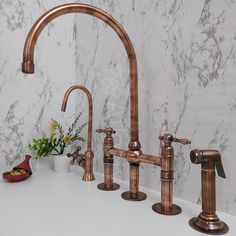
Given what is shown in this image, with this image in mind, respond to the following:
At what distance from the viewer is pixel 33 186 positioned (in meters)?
0.92

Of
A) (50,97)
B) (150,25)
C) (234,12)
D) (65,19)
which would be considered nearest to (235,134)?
(234,12)

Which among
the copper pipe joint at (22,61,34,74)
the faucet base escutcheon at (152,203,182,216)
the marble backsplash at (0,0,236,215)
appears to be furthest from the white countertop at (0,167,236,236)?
the copper pipe joint at (22,61,34,74)

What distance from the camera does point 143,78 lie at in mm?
911

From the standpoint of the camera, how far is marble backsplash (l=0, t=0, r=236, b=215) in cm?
72

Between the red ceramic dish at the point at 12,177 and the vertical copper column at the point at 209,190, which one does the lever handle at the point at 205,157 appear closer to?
the vertical copper column at the point at 209,190

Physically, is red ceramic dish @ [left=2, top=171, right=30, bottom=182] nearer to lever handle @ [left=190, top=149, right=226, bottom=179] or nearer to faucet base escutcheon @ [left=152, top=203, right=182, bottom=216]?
faucet base escutcheon @ [left=152, top=203, right=182, bottom=216]

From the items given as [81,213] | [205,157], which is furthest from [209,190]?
[81,213]

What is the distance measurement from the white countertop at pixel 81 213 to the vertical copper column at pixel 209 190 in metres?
0.03

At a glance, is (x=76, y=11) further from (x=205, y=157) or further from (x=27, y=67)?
(x=205, y=157)

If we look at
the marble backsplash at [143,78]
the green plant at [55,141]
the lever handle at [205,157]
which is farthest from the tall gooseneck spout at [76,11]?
the green plant at [55,141]

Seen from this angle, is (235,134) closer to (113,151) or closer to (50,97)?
(113,151)

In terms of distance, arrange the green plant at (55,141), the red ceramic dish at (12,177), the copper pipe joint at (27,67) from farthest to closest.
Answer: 1. the green plant at (55,141)
2. the red ceramic dish at (12,177)
3. the copper pipe joint at (27,67)

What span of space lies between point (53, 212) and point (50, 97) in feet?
1.86

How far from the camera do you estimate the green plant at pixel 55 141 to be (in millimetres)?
1072
